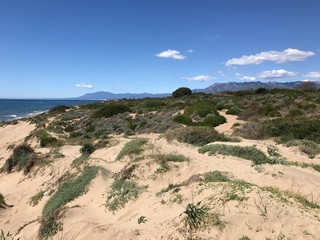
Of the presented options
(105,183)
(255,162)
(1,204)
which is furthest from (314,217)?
(1,204)

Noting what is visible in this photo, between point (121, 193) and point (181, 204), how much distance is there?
2722mm

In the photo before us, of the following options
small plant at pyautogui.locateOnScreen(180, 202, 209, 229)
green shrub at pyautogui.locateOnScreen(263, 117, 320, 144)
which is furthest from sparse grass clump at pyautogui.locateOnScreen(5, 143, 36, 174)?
green shrub at pyautogui.locateOnScreen(263, 117, 320, 144)

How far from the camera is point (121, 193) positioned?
912 centimetres

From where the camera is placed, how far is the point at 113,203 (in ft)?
28.4

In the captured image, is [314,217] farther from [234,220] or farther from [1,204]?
[1,204]

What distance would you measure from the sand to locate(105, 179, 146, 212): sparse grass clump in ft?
0.65

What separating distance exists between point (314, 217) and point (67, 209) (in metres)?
5.93

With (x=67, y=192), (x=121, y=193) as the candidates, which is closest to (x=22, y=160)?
(x=67, y=192)

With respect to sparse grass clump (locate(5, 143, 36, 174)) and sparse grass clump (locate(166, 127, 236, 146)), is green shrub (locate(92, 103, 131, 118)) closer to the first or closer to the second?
sparse grass clump (locate(5, 143, 36, 174))

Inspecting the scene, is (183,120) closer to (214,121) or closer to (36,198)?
(214,121)

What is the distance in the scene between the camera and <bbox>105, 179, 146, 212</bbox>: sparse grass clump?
8539 mm

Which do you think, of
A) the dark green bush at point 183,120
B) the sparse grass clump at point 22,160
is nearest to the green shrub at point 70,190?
the sparse grass clump at point 22,160

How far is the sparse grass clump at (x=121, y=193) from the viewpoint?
8.54m

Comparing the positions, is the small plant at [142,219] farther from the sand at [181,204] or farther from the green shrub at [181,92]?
the green shrub at [181,92]
